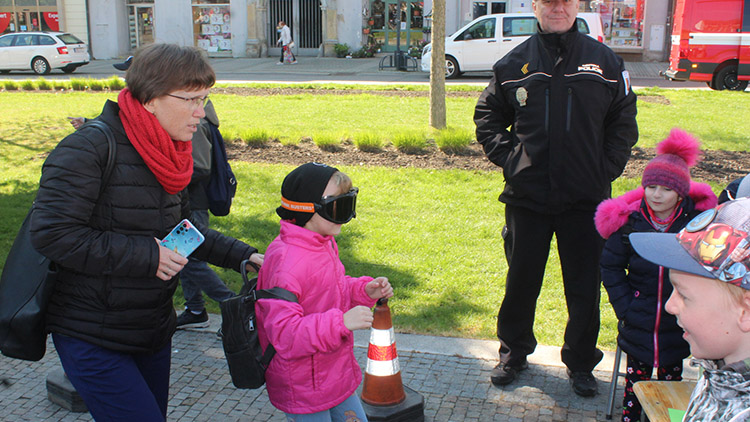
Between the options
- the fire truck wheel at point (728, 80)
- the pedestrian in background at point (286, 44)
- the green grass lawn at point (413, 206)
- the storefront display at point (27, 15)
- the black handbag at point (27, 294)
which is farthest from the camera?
the storefront display at point (27, 15)

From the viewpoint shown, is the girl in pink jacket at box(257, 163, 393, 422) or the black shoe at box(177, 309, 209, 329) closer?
the girl in pink jacket at box(257, 163, 393, 422)

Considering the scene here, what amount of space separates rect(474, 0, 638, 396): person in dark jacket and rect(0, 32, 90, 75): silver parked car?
84.0ft

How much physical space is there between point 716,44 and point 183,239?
787 inches

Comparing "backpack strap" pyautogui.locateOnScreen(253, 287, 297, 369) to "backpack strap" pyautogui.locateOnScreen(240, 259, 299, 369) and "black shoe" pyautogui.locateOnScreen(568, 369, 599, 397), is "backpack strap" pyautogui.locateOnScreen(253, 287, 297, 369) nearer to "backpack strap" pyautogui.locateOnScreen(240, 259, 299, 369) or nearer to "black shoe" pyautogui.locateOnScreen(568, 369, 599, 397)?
"backpack strap" pyautogui.locateOnScreen(240, 259, 299, 369)

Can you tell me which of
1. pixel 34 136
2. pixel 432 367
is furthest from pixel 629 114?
pixel 34 136

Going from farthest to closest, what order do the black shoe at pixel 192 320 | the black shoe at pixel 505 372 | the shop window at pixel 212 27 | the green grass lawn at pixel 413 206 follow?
the shop window at pixel 212 27, the green grass lawn at pixel 413 206, the black shoe at pixel 192 320, the black shoe at pixel 505 372

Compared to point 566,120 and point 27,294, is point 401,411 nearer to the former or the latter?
point 566,120

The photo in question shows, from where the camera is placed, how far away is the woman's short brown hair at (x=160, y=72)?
268cm

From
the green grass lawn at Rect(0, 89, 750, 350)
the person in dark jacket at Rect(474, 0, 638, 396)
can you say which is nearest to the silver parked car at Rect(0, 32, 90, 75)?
the green grass lawn at Rect(0, 89, 750, 350)

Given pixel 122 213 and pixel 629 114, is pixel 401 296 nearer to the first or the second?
pixel 629 114

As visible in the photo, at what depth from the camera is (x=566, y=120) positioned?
4.04 meters

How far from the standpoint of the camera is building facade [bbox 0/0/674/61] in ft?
107

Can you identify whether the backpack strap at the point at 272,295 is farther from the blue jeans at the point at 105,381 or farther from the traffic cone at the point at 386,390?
the traffic cone at the point at 386,390

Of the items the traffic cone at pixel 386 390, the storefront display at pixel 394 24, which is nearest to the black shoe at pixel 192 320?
the traffic cone at pixel 386 390
